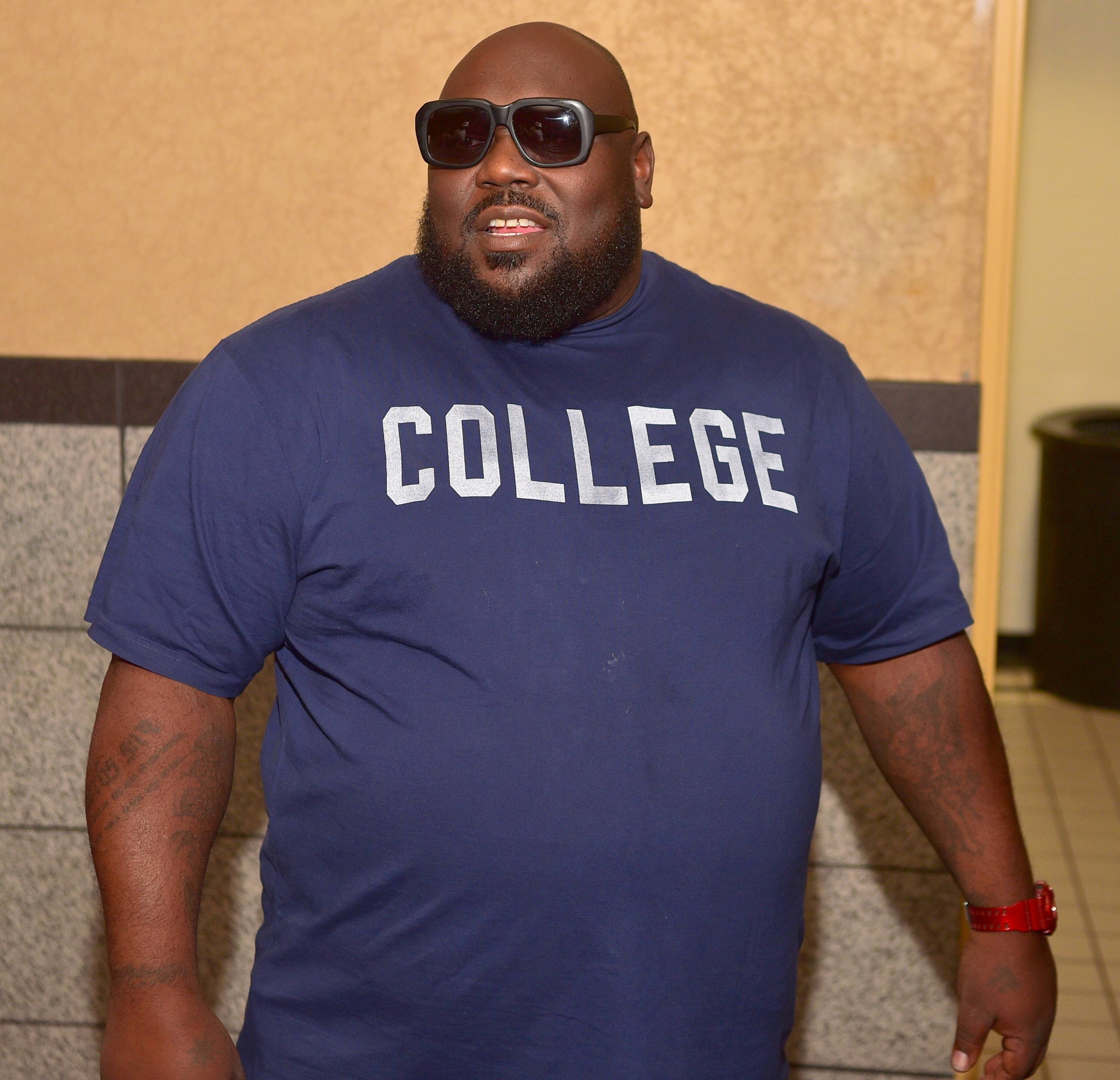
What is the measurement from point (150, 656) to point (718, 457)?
65cm

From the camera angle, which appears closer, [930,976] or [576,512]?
[576,512]

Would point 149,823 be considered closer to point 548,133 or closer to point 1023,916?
point 548,133

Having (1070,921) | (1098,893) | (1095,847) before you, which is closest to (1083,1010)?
(1070,921)

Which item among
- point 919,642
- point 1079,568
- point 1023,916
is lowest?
point 1079,568

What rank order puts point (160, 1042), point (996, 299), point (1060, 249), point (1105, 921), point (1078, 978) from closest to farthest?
point (160, 1042)
point (996, 299)
point (1078, 978)
point (1105, 921)
point (1060, 249)

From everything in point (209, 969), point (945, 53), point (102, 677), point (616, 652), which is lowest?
point (209, 969)

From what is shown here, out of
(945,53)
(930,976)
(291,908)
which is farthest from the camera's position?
(930,976)

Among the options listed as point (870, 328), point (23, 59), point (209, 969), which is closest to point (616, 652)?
point (870, 328)

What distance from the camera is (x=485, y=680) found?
1.40 m

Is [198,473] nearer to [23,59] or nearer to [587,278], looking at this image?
[587,278]

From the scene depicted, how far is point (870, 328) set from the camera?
2.30 m

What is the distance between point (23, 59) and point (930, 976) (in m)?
2.23

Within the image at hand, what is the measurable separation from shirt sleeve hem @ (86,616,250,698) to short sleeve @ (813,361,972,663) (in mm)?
755

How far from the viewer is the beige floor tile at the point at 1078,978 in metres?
3.39
